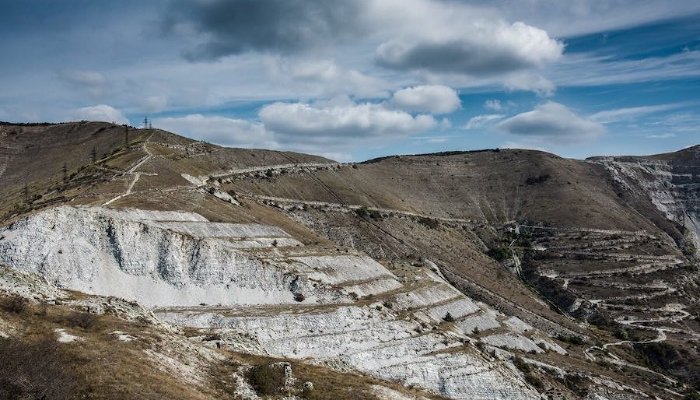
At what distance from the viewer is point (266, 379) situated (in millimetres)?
35562

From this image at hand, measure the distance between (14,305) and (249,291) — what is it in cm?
4301

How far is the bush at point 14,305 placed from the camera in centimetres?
3550

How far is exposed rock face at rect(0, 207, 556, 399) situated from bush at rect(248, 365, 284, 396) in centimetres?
2115

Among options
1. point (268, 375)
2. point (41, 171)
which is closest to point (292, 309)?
point (268, 375)

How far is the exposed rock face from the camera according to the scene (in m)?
67.7

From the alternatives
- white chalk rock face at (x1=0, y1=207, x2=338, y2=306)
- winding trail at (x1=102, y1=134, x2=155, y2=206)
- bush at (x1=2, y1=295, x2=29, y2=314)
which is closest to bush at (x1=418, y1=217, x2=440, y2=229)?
winding trail at (x1=102, y1=134, x2=155, y2=206)

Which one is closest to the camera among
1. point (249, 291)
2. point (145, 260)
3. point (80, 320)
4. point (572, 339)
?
point (80, 320)

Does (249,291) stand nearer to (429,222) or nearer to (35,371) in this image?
(35,371)

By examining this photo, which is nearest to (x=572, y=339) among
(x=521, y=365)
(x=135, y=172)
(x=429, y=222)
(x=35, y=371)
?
(x=521, y=365)

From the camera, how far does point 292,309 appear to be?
246 feet

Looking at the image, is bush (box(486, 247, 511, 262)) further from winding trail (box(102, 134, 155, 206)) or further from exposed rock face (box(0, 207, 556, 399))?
winding trail (box(102, 134, 155, 206))

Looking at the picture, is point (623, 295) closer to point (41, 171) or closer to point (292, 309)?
point (292, 309)

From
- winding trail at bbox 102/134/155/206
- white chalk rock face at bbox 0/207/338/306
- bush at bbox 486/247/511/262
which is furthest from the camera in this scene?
bush at bbox 486/247/511/262

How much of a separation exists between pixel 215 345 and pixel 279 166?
14682 centimetres
